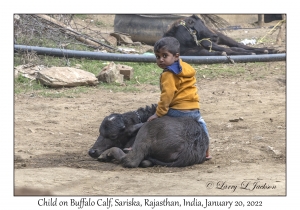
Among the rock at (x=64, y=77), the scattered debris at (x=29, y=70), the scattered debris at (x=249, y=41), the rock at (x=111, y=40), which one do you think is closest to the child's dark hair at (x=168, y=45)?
the rock at (x=64, y=77)

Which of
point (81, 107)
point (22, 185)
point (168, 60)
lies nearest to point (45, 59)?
point (81, 107)

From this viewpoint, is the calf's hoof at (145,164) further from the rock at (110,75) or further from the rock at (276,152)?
the rock at (110,75)

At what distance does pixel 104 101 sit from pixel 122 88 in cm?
106

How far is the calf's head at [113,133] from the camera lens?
6852 millimetres

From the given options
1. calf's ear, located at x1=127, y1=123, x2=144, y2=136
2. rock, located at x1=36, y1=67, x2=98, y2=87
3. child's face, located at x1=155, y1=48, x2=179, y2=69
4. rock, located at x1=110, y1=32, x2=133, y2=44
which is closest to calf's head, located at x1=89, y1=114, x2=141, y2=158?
calf's ear, located at x1=127, y1=123, x2=144, y2=136

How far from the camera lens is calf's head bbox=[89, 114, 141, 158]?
685 centimetres

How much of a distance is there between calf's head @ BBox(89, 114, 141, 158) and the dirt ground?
10.0 inches

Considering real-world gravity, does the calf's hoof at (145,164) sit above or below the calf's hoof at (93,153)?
below

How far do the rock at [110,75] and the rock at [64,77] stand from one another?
0.20 meters

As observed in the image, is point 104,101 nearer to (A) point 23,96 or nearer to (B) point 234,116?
(A) point 23,96

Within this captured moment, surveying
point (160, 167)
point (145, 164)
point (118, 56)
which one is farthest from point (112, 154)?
point (118, 56)

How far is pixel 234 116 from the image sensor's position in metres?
9.09

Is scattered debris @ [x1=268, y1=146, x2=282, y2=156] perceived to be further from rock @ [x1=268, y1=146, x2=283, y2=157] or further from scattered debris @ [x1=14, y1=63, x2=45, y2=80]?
scattered debris @ [x1=14, y1=63, x2=45, y2=80]

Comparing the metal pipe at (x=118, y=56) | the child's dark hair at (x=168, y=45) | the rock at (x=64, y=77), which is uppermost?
the metal pipe at (x=118, y=56)
